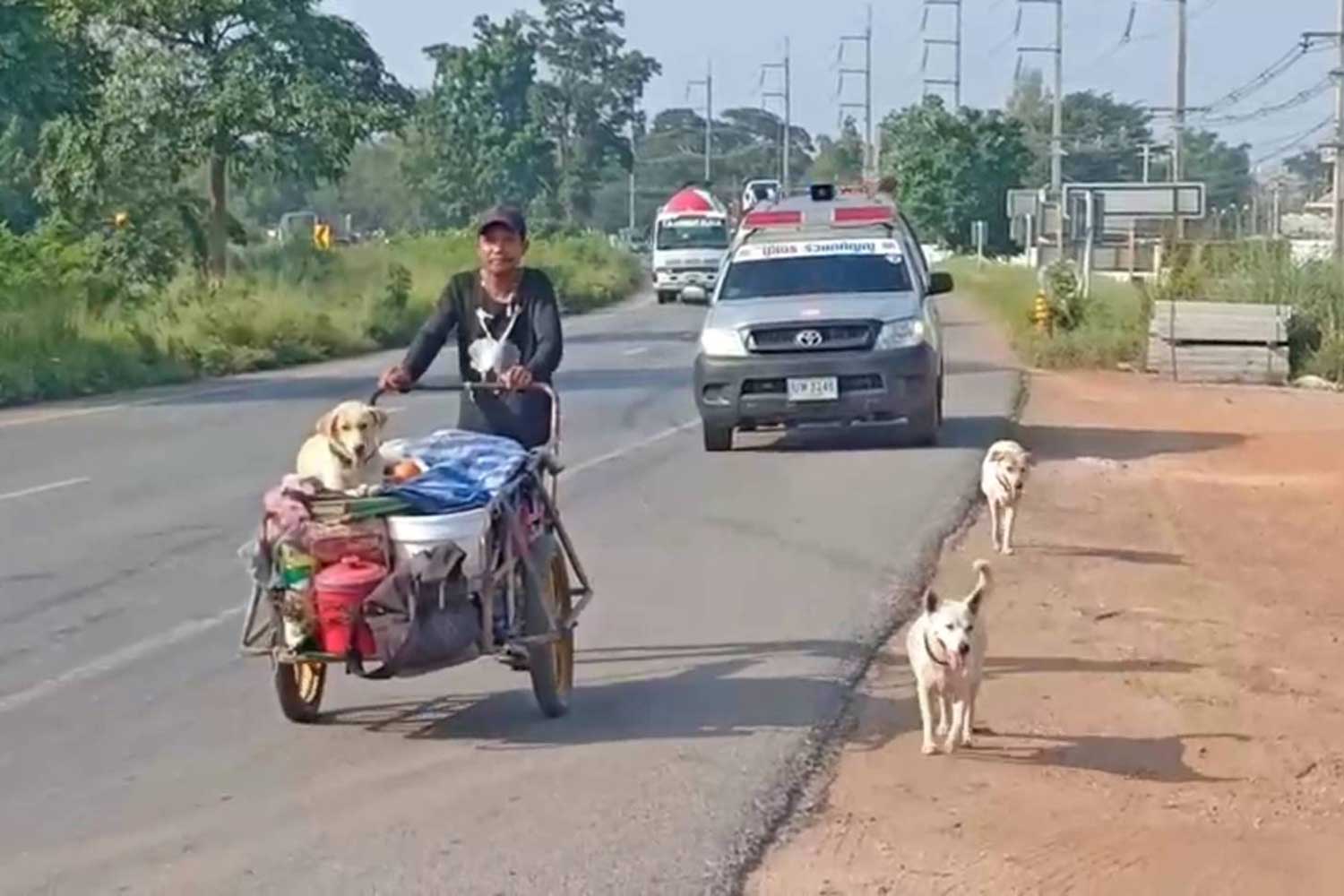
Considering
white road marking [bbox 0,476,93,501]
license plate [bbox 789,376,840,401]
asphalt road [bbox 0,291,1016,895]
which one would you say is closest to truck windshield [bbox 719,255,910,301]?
license plate [bbox 789,376,840,401]

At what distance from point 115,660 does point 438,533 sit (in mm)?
2598

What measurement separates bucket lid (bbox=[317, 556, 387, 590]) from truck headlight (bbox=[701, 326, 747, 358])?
11411 millimetres

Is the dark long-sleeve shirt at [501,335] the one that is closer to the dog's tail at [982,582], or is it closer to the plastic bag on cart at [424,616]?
the plastic bag on cart at [424,616]

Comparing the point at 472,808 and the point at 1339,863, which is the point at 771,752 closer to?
the point at 472,808

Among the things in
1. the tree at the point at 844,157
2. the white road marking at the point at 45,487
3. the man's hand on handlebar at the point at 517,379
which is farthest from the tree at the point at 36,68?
the tree at the point at 844,157

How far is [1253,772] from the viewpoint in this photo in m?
7.99

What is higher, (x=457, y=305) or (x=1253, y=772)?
(x=457, y=305)

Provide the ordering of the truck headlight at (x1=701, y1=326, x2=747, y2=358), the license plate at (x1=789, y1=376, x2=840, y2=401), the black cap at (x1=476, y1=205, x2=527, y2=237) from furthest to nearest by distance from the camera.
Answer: the truck headlight at (x1=701, y1=326, x2=747, y2=358) → the license plate at (x1=789, y1=376, x2=840, y2=401) → the black cap at (x1=476, y1=205, x2=527, y2=237)

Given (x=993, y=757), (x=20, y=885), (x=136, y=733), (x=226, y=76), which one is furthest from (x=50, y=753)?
(x=226, y=76)

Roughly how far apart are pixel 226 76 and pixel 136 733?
3203 centimetres

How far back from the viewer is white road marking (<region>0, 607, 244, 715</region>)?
9164 mm

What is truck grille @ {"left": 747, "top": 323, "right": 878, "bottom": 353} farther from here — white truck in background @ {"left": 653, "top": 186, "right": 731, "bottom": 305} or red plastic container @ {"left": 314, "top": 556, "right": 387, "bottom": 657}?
white truck in background @ {"left": 653, "top": 186, "right": 731, "bottom": 305}

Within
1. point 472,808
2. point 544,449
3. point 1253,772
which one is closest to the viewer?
point 472,808

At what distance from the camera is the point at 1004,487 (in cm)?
1286
